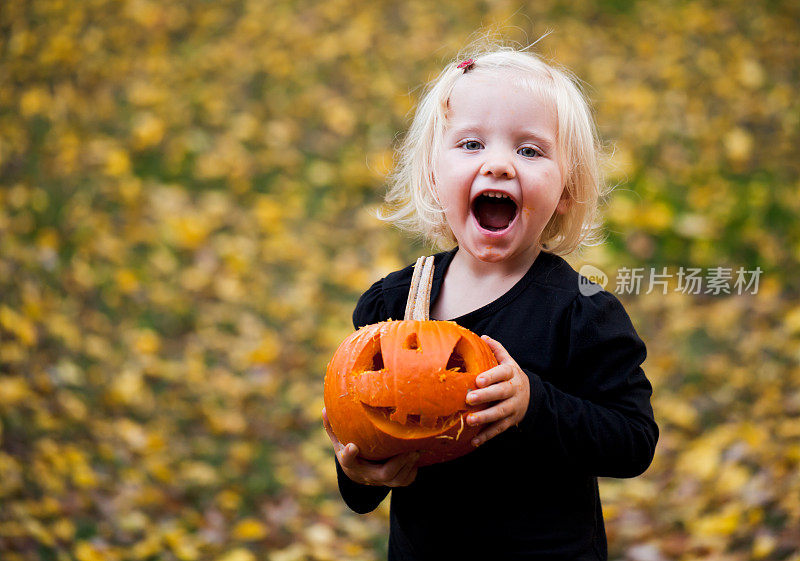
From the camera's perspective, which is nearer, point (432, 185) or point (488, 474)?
point (488, 474)

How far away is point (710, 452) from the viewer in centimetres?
374

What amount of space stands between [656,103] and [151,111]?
13.3ft

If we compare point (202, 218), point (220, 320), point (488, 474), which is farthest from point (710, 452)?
point (202, 218)

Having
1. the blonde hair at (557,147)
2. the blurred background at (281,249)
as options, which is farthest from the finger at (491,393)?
the blurred background at (281,249)

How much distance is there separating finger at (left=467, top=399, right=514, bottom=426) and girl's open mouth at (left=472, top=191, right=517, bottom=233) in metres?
0.44

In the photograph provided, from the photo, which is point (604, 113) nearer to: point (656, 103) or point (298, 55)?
point (656, 103)

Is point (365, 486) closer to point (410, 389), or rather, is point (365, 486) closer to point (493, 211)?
point (410, 389)

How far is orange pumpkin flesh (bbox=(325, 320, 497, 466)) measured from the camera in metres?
1.59

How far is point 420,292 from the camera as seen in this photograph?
6.02ft

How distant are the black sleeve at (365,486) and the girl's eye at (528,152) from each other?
0.52m

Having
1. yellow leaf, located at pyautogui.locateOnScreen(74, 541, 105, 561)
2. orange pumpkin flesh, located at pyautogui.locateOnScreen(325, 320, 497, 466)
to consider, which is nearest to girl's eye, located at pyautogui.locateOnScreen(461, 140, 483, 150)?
orange pumpkin flesh, located at pyautogui.locateOnScreen(325, 320, 497, 466)

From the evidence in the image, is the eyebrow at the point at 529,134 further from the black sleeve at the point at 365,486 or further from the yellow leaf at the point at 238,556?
the yellow leaf at the point at 238,556
